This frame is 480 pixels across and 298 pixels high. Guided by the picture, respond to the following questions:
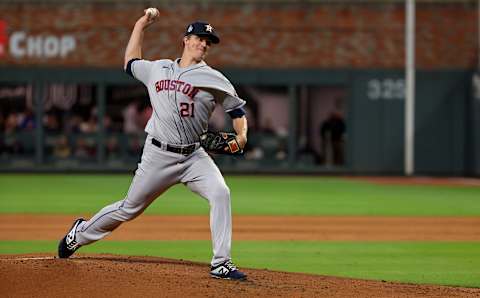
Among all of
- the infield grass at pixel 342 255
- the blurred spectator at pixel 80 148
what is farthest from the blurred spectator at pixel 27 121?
the infield grass at pixel 342 255

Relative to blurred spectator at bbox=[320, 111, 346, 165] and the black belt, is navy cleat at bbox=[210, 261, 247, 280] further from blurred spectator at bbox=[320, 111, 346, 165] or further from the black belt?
blurred spectator at bbox=[320, 111, 346, 165]

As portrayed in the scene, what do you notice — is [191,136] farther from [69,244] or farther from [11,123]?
[11,123]

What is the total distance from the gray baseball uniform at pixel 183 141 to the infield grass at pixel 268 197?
756 centimetres

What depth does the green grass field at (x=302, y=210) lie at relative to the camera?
10320 millimetres

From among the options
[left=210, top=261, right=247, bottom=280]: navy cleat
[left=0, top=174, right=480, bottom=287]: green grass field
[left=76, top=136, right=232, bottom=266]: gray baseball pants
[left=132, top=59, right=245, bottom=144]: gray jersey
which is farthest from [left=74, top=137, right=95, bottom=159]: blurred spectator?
[left=210, top=261, right=247, bottom=280]: navy cleat

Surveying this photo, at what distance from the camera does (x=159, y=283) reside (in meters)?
8.24

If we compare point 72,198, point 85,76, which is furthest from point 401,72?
point 72,198

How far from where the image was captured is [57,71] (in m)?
29.1

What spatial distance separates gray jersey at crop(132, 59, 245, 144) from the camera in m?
8.72

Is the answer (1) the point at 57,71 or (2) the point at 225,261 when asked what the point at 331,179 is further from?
(2) the point at 225,261

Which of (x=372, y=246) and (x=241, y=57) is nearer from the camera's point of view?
(x=372, y=246)

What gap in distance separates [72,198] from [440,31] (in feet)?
45.0

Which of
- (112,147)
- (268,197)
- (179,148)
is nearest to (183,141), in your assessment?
(179,148)

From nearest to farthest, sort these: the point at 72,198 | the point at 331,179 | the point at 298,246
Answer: the point at 298,246 → the point at 72,198 → the point at 331,179
